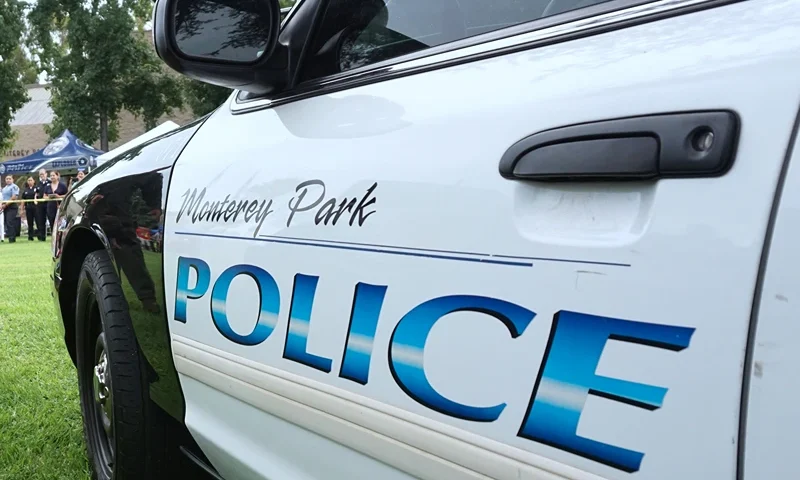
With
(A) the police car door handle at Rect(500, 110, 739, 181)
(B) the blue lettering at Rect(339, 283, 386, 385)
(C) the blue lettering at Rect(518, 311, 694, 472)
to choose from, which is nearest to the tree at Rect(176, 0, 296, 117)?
(B) the blue lettering at Rect(339, 283, 386, 385)

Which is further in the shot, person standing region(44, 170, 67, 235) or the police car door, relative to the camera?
person standing region(44, 170, 67, 235)

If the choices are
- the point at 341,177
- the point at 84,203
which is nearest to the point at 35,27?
the point at 84,203

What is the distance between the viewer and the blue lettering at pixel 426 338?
959mm

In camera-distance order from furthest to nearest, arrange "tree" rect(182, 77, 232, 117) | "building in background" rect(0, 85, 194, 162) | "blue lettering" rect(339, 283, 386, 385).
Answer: "building in background" rect(0, 85, 194, 162)
"tree" rect(182, 77, 232, 117)
"blue lettering" rect(339, 283, 386, 385)

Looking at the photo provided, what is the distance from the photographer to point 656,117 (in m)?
0.85

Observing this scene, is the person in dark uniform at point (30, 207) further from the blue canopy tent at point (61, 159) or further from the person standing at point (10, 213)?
the blue canopy tent at point (61, 159)

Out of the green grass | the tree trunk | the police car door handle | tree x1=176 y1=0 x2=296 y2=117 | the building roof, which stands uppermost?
the building roof

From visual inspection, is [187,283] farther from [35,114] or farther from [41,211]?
[35,114]

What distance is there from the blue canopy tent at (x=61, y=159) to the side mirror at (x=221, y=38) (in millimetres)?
18118

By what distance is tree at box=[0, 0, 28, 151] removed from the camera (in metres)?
23.1

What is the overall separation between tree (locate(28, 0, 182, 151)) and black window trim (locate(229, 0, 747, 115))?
890 inches

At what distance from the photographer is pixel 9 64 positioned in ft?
79.2

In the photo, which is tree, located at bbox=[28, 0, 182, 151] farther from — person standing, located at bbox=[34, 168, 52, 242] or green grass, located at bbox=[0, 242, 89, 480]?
green grass, located at bbox=[0, 242, 89, 480]

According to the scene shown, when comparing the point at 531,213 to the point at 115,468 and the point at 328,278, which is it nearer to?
the point at 328,278
